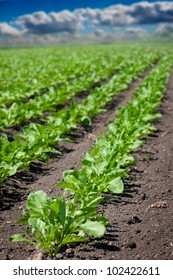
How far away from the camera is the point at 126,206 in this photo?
4199 mm

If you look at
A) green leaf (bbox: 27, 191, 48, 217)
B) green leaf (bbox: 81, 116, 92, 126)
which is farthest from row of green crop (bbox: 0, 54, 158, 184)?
green leaf (bbox: 27, 191, 48, 217)

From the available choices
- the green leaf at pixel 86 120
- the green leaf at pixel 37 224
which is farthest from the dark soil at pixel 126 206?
the green leaf at pixel 86 120

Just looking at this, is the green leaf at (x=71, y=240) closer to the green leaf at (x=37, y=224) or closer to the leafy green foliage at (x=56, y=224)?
the leafy green foliage at (x=56, y=224)

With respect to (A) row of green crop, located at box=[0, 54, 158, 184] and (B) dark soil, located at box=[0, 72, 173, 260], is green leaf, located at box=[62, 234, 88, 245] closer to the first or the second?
(B) dark soil, located at box=[0, 72, 173, 260]

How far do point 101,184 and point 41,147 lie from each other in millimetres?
1749

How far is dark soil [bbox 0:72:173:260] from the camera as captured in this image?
3350 mm

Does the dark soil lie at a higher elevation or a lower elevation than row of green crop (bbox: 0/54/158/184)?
lower

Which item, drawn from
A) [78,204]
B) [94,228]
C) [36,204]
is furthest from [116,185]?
[36,204]

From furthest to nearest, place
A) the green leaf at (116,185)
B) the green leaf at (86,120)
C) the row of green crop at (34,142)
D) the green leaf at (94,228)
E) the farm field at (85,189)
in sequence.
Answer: the green leaf at (86,120) < the row of green crop at (34,142) < the green leaf at (116,185) < the farm field at (85,189) < the green leaf at (94,228)

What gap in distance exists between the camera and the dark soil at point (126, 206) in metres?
3.35

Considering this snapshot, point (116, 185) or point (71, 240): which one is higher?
point (116, 185)

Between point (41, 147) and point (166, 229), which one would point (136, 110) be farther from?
point (166, 229)

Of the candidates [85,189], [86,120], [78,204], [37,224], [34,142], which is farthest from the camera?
[86,120]

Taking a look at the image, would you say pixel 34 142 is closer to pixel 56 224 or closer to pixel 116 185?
pixel 116 185
